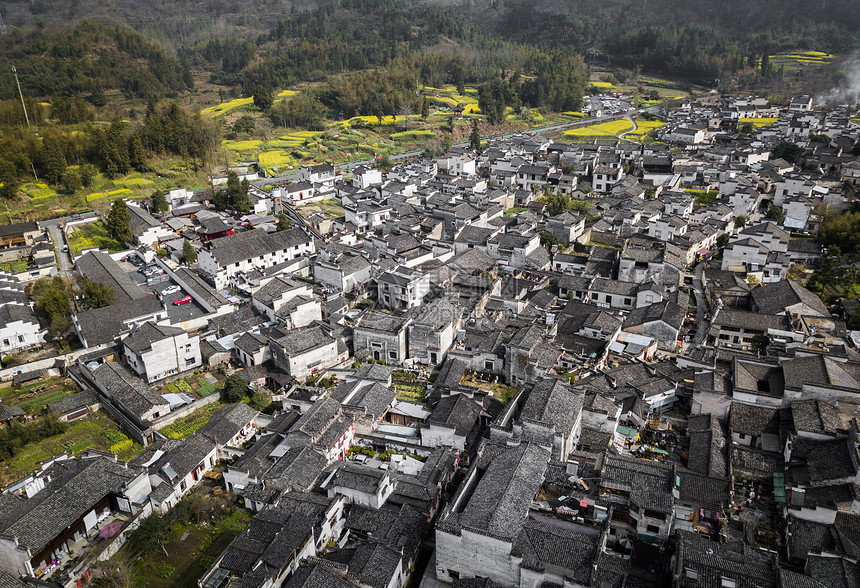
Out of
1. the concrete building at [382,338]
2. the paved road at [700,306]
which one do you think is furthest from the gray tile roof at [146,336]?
the paved road at [700,306]

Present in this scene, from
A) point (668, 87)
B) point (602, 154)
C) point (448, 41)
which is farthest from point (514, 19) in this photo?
point (602, 154)

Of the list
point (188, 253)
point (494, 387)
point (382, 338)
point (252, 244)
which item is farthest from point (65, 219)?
point (494, 387)

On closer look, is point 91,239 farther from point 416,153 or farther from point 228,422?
point 416,153

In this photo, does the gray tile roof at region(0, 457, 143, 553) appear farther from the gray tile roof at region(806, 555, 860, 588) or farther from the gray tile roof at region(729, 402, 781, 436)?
the gray tile roof at region(729, 402, 781, 436)

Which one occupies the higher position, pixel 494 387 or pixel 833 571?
pixel 833 571

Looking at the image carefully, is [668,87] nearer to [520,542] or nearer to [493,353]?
[493,353]

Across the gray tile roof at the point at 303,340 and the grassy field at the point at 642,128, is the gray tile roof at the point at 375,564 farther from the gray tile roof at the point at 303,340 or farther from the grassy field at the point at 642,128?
the grassy field at the point at 642,128

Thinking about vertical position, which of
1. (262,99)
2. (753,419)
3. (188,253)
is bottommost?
(753,419)

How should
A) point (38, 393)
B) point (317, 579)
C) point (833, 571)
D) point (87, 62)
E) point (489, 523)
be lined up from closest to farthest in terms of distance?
point (833, 571)
point (317, 579)
point (489, 523)
point (38, 393)
point (87, 62)
